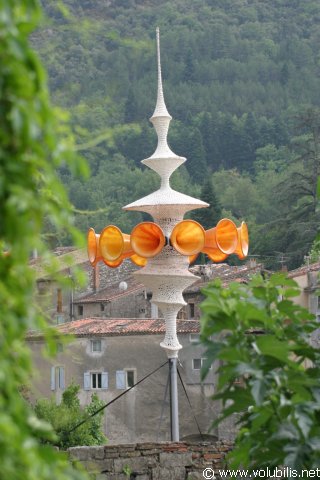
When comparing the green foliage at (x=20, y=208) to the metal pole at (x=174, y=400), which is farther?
the metal pole at (x=174, y=400)

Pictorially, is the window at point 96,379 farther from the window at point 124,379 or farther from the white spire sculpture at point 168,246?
the white spire sculpture at point 168,246

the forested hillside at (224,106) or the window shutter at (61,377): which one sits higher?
the forested hillside at (224,106)

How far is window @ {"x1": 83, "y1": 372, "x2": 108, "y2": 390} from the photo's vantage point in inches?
1484

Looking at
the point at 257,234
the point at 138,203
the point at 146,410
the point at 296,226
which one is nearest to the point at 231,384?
the point at 138,203

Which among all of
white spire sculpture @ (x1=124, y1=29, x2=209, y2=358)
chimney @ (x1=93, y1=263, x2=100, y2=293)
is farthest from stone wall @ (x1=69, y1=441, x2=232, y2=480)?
chimney @ (x1=93, y1=263, x2=100, y2=293)

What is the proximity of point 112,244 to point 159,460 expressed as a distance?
388cm

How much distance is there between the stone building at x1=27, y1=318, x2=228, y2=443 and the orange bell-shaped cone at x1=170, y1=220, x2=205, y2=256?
778 inches

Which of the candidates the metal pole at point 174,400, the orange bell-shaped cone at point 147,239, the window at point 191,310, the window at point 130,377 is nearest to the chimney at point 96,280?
the window at point 191,310

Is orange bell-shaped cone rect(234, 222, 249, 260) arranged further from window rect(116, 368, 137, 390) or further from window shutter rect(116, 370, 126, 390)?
window shutter rect(116, 370, 126, 390)

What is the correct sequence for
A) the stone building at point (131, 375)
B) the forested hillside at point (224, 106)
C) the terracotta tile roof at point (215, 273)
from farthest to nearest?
the forested hillside at point (224, 106)
the terracotta tile roof at point (215, 273)
the stone building at point (131, 375)

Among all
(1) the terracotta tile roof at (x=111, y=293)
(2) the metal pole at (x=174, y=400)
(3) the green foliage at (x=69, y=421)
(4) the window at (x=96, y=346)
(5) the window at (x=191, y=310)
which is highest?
(1) the terracotta tile roof at (x=111, y=293)

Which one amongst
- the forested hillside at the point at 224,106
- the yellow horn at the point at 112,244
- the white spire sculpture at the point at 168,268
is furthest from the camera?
the forested hillside at the point at 224,106

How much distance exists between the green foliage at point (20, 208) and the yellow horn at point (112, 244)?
11193 millimetres

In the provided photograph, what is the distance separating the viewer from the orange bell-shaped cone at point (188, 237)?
47.0 ft
